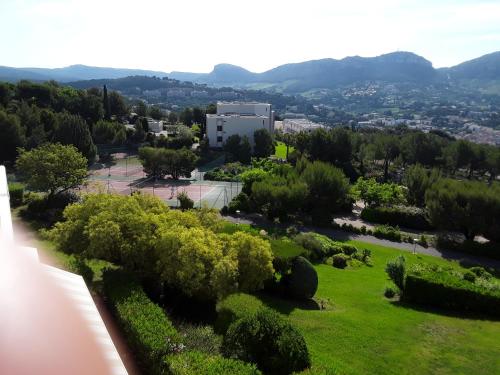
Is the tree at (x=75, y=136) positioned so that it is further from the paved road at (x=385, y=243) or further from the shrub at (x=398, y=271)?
the shrub at (x=398, y=271)

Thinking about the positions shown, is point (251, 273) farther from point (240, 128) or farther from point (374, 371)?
point (240, 128)

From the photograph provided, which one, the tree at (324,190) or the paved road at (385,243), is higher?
the tree at (324,190)

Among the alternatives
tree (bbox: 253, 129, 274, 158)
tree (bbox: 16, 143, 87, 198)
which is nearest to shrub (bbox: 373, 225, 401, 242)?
tree (bbox: 16, 143, 87, 198)

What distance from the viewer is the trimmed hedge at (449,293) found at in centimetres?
1906

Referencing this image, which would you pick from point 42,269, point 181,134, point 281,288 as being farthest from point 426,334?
point 181,134

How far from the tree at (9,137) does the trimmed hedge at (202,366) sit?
46.2 m

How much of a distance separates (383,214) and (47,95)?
208 feet

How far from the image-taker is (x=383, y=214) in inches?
1508

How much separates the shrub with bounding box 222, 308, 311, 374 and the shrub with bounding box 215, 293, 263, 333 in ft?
3.19

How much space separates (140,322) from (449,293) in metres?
14.1

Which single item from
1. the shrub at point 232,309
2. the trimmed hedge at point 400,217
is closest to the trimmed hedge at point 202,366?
the shrub at point 232,309

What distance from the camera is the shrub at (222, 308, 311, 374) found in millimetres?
11883

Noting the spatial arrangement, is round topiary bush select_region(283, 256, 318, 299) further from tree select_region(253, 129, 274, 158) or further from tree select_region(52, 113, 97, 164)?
tree select_region(253, 129, 274, 158)

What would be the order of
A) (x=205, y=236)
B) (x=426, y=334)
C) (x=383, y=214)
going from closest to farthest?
1. (x=426, y=334)
2. (x=205, y=236)
3. (x=383, y=214)
